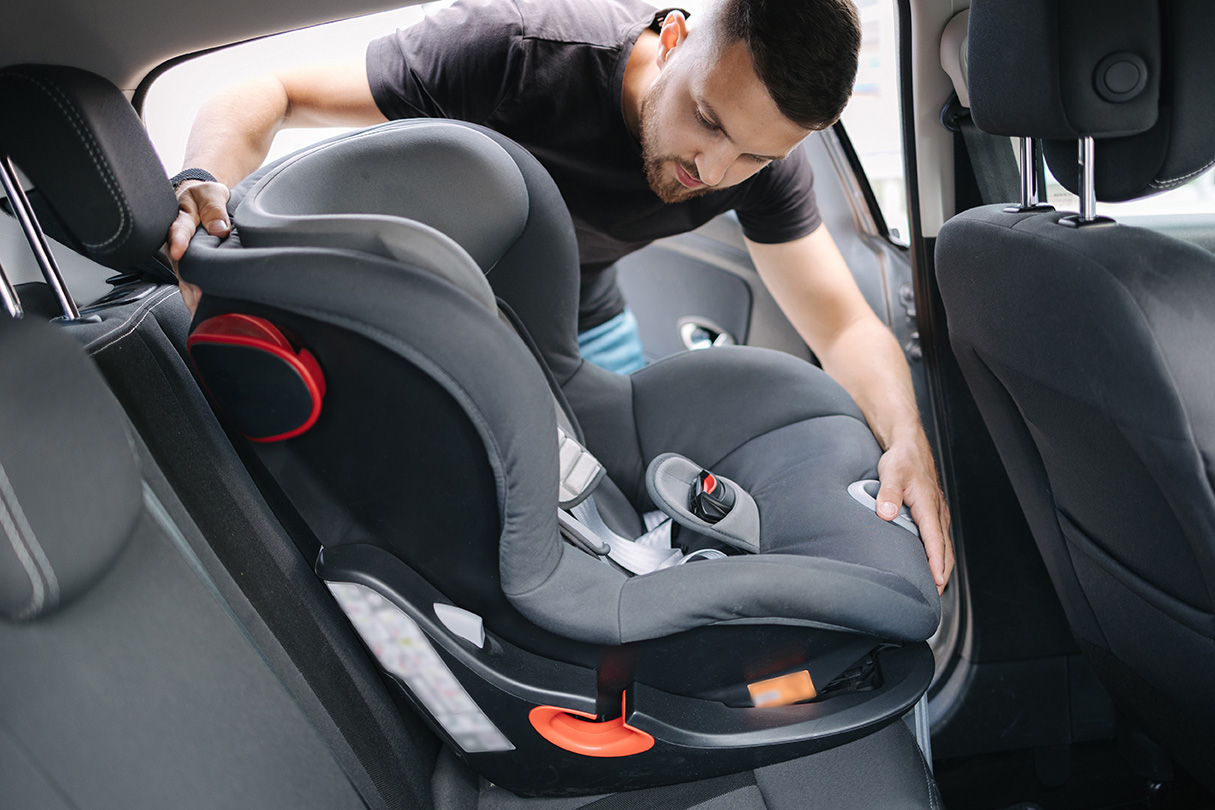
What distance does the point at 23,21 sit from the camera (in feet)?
2.81

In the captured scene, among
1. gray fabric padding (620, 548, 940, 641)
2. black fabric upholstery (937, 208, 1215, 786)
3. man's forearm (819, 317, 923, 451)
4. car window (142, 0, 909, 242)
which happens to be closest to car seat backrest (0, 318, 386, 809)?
gray fabric padding (620, 548, 940, 641)

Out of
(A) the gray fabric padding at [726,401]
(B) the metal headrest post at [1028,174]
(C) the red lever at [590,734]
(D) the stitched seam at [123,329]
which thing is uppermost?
(D) the stitched seam at [123,329]

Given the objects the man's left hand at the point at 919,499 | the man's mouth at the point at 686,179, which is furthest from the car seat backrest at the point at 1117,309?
the man's mouth at the point at 686,179

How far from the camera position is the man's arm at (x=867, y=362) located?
3.68ft

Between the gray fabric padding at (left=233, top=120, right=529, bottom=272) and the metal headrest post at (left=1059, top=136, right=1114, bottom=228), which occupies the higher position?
the gray fabric padding at (left=233, top=120, right=529, bottom=272)

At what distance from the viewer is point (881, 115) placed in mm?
1614

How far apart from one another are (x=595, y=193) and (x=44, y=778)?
1209mm

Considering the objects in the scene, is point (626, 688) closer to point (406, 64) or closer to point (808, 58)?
point (808, 58)

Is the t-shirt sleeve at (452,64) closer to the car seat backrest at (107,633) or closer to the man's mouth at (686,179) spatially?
the man's mouth at (686,179)

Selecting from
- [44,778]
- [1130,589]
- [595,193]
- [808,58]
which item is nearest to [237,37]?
[595,193]

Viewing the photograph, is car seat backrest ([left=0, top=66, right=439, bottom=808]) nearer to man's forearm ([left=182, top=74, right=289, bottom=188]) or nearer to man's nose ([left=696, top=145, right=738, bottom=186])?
man's forearm ([left=182, top=74, right=289, bottom=188])

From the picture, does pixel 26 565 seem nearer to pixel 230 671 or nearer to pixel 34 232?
pixel 230 671

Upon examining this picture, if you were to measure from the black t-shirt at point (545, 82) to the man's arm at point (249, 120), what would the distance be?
0.05 m

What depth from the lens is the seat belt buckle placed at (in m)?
1.09
